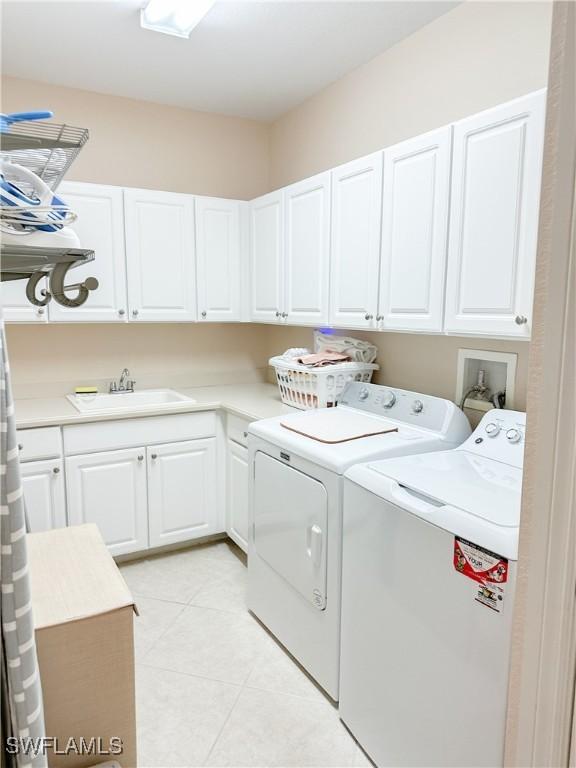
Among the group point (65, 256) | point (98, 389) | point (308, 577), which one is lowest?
point (308, 577)

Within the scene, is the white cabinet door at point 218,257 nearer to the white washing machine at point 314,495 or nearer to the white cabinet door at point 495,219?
the white washing machine at point 314,495

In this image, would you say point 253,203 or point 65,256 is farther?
point 253,203

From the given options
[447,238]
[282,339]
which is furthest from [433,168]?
[282,339]

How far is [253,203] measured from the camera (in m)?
3.16

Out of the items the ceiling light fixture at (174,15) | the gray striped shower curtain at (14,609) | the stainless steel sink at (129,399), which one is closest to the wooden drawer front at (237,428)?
the stainless steel sink at (129,399)

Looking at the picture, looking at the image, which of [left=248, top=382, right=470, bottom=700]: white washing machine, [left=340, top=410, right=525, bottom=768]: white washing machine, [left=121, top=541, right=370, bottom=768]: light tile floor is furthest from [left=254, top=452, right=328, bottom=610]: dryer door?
[left=121, top=541, right=370, bottom=768]: light tile floor

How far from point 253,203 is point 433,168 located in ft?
4.97

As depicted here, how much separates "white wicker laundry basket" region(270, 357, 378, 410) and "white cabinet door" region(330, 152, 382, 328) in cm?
25

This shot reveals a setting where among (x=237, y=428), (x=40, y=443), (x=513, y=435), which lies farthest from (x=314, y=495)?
(x=40, y=443)

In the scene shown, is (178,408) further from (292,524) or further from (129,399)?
(292,524)

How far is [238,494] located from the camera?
2.87 meters

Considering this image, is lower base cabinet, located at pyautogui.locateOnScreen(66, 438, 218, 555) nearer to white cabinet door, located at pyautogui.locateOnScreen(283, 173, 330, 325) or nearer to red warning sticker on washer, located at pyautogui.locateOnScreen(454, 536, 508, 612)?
white cabinet door, located at pyautogui.locateOnScreen(283, 173, 330, 325)

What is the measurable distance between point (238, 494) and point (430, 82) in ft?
7.36

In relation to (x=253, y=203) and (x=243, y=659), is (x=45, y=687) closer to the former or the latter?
(x=243, y=659)
